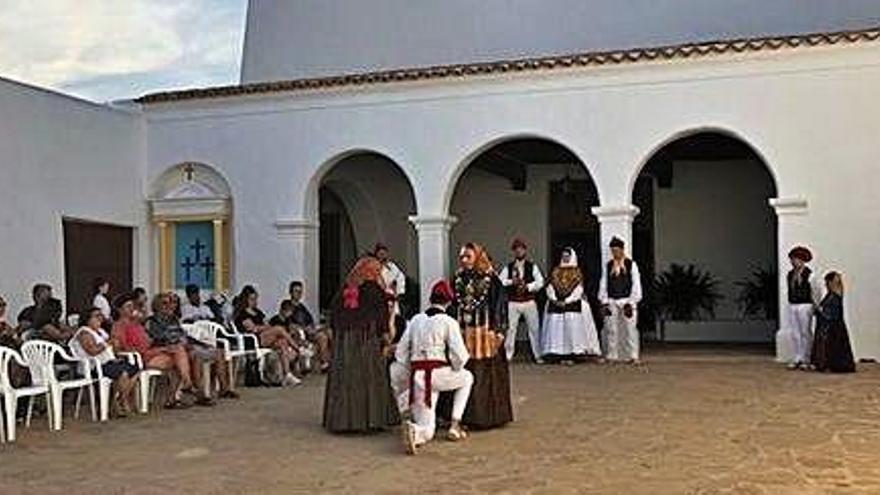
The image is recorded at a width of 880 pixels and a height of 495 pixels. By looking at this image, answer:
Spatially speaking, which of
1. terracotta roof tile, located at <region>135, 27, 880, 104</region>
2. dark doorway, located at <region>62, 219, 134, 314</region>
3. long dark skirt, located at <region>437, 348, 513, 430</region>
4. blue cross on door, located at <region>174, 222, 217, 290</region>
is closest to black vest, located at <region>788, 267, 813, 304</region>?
terracotta roof tile, located at <region>135, 27, 880, 104</region>

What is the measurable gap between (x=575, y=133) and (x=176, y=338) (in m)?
6.28

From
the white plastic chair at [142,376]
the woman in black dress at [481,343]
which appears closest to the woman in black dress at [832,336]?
the woman in black dress at [481,343]

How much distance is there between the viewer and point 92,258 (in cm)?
1584

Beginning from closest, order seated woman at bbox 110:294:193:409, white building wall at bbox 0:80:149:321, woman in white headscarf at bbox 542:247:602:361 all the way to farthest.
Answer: seated woman at bbox 110:294:193:409, white building wall at bbox 0:80:149:321, woman in white headscarf at bbox 542:247:602:361

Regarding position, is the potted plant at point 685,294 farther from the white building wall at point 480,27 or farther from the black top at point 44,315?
the black top at point 44,315

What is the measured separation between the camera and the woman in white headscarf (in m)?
14.8

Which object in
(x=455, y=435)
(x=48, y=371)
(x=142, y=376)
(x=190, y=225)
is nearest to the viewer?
(x=455, y=435)

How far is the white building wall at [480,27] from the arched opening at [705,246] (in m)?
2.12

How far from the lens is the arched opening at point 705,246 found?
18.7 metres

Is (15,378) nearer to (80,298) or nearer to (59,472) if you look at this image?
(59,472)

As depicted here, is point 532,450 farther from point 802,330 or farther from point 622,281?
point 622,281

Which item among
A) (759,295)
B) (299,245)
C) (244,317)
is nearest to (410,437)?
(244,317)

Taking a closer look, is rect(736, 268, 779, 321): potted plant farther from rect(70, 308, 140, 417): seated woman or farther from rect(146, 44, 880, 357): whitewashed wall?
rect(70, 308, 140, 417): seated woman

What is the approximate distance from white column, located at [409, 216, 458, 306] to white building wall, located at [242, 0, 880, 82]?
4.64 meters
